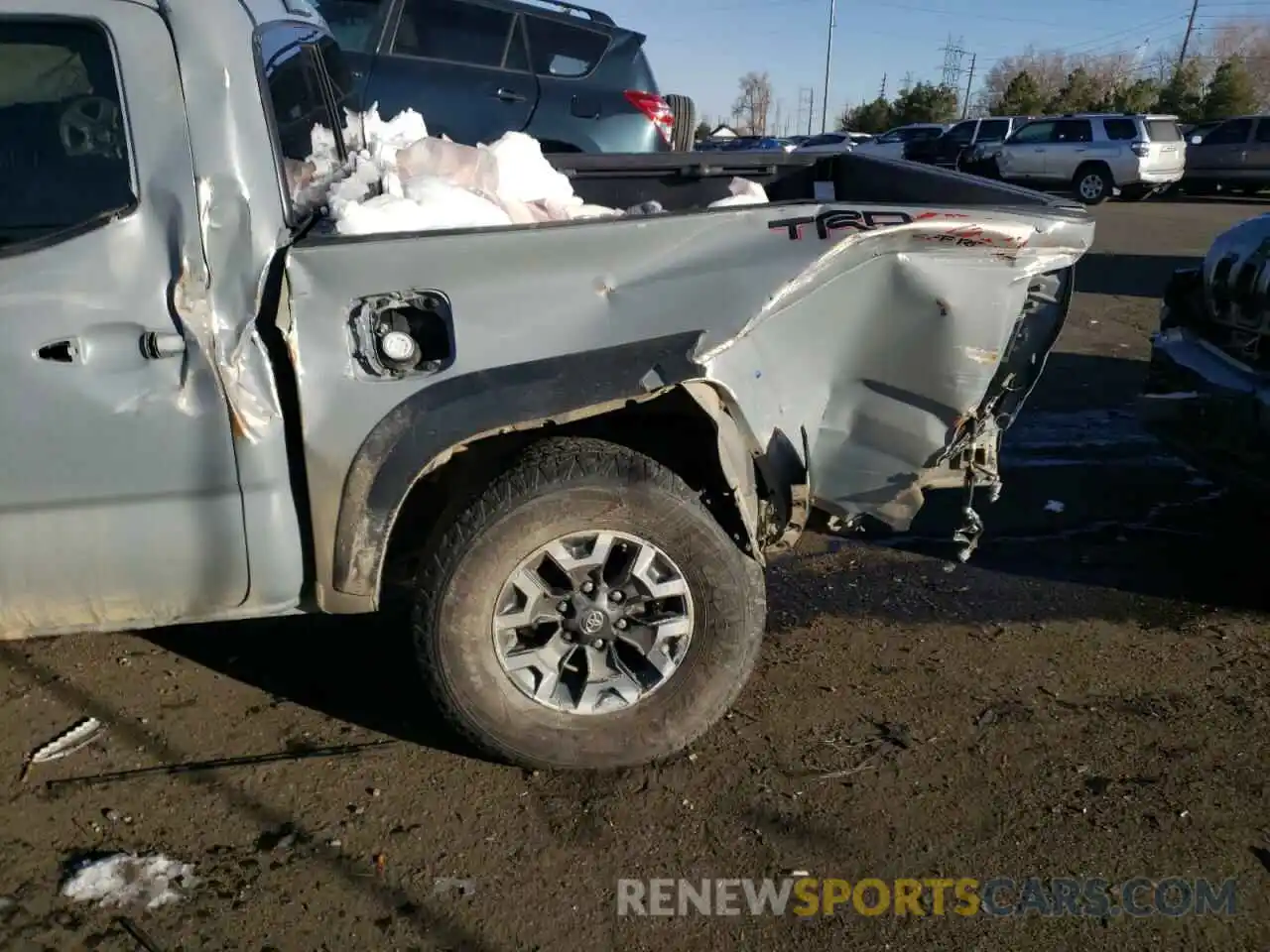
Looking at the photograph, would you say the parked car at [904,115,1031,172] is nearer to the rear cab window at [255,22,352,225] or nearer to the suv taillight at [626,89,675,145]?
the suv taillight at [626,89,675,145]

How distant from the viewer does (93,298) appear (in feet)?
8.11

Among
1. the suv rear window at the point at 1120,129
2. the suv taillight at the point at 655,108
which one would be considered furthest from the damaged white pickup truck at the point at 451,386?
the suv rear window at the point at 1120,129

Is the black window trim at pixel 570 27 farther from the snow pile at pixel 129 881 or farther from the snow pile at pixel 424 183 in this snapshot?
the snow pile at pixel 129 881

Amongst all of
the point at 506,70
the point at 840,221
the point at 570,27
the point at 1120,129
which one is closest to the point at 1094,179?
the point at 1120,129

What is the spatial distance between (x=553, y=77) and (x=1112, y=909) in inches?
271

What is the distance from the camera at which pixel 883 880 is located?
8.50 ft

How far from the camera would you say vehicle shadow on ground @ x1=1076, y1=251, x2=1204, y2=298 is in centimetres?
1037

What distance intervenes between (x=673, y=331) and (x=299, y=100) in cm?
139

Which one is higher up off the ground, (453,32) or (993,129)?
(453,32)

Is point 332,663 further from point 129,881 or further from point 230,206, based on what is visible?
point 230,206

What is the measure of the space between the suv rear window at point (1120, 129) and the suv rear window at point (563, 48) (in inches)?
697

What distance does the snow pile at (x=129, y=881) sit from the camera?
99.6 inches

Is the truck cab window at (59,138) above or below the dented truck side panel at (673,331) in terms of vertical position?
above

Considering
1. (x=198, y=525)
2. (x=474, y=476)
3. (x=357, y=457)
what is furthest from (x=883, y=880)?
(x=198, y=525)
